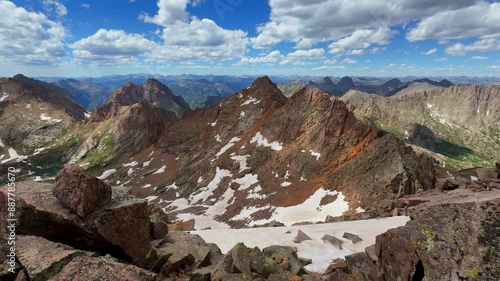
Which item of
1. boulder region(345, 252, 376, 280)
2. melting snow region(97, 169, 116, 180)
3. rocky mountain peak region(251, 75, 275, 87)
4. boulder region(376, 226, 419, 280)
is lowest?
melting snow region(97, 169, 116, 180)

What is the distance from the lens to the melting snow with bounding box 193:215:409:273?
18.2m

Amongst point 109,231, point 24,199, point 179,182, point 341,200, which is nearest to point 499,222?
point 109,231

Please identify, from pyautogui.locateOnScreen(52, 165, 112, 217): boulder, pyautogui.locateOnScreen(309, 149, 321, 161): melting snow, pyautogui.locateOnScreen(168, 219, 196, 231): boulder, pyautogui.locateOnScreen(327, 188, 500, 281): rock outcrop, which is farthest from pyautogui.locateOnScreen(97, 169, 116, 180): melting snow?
pyautogui.locateOnScreen(327, 188, 500, 281): rock outcrop

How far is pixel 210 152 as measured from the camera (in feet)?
357

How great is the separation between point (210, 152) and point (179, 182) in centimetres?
1661

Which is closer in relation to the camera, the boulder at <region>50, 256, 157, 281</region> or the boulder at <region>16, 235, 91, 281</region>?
the boulder at <region>50, 256, 157, 281</region>

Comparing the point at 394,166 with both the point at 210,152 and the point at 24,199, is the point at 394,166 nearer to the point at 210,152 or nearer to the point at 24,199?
the point at 24,199

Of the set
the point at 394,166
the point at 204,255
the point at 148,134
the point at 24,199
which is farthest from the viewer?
the point at 148,134

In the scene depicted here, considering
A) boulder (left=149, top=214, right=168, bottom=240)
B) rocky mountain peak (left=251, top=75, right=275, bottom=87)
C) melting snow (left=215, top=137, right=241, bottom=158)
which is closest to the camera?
boulder (left=149, top=214, right=168, bottom=240)

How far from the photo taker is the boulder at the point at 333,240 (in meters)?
19.8

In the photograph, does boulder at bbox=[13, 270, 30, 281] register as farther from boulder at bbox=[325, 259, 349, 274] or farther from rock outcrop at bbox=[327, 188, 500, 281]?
rock outcrop at bbox=[327, 188, 500, 281]

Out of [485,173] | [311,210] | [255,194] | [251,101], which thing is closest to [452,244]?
[485,173]

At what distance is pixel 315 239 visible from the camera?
21.0m

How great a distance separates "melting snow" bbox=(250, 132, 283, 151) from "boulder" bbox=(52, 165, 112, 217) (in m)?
75.9
